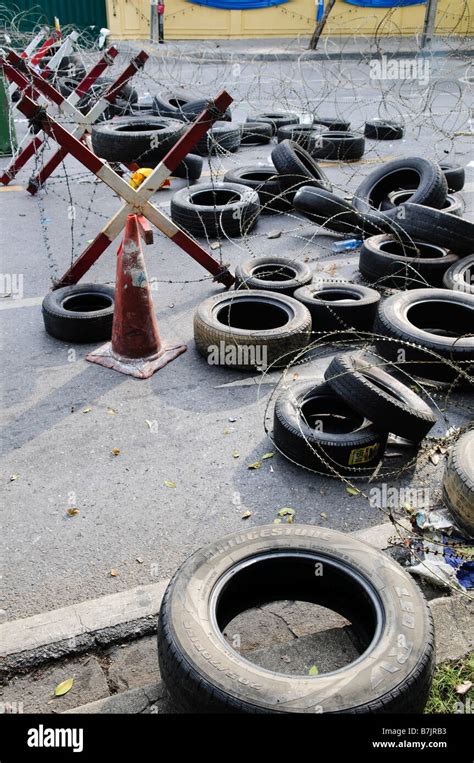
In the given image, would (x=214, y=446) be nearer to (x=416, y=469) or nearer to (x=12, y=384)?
(x=416, y=469)

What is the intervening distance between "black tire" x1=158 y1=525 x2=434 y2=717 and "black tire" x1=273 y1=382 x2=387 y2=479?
99 cm

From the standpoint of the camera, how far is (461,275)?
652 cm

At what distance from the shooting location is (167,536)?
12.9 feet

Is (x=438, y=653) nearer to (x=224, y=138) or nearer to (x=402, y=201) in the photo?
(x=402, y=201)

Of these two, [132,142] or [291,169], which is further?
[132,142]

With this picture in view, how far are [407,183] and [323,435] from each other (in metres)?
5.65

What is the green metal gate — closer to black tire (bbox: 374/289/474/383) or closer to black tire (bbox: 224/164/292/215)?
black tire (bbox: 224/164/292/215)

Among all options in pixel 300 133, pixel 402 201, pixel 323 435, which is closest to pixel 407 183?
pixel 402 201

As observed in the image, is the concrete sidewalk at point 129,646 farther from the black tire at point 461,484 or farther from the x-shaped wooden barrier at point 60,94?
the x-shaped wooden barrier at point 60,94

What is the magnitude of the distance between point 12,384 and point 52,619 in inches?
101

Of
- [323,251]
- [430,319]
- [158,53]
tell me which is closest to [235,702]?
[430,319]

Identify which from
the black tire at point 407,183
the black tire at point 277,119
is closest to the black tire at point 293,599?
the black tire at point 407,183

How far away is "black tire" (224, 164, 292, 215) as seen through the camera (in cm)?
934

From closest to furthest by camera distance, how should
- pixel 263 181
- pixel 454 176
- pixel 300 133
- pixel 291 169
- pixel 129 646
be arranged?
pixel 129 646, pixel 291 169, pixel 263 181, pixel 454 176, pixel 300 133
